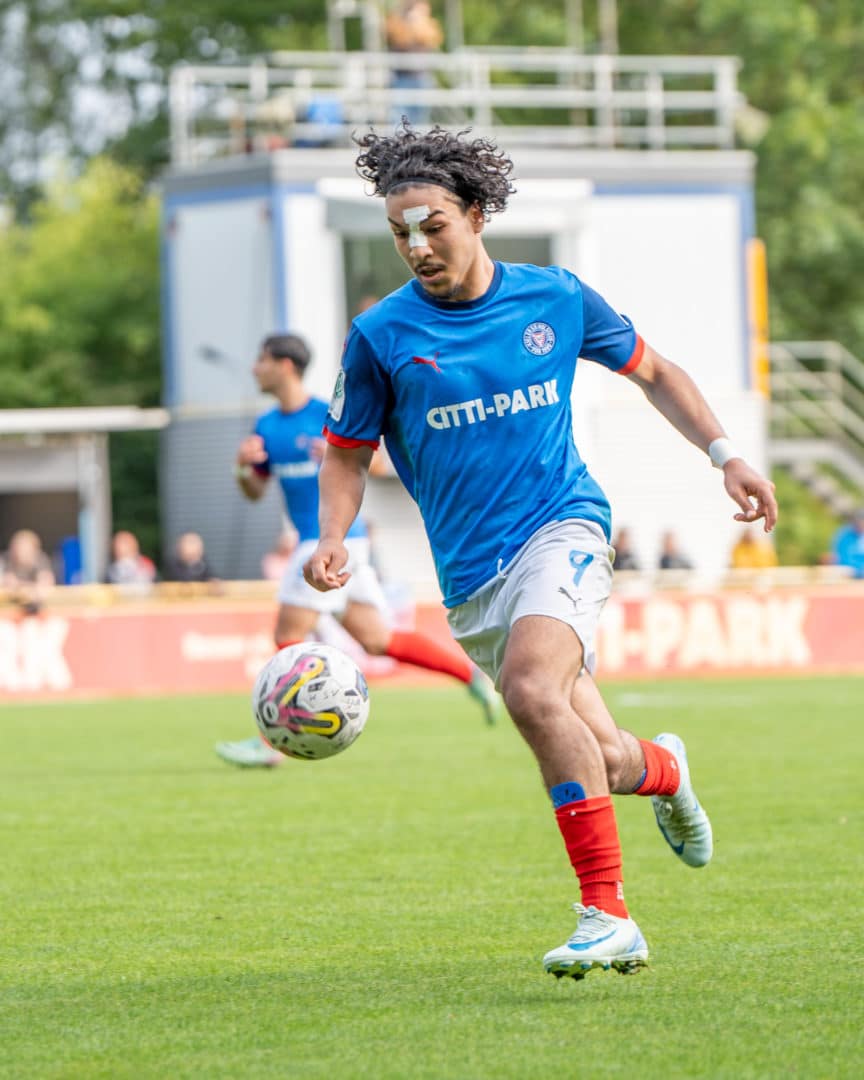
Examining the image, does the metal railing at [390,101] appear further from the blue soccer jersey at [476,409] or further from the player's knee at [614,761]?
the player's knee at [614,761]

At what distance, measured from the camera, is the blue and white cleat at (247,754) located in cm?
1172

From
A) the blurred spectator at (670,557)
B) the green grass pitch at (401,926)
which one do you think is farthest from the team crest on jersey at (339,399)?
the blurred spectator at (670,557)

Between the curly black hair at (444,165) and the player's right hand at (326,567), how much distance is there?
1056 millimetres

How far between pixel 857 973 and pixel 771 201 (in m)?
33.3

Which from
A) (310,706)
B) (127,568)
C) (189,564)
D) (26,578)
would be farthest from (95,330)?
(310,706)

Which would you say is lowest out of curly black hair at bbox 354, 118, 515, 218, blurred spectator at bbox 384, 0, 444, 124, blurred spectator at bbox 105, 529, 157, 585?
blurred spectator at bbox 105, 529, 157, 585

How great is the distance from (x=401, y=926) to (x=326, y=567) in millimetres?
1372

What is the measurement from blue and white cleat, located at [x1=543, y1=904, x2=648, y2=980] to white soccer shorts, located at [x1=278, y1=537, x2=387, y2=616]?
6.05m

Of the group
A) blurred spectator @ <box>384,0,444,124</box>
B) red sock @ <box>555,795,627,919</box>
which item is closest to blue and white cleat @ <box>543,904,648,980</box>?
red sock @ <box>555,795,627,919</box>

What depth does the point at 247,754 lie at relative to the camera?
466 inches

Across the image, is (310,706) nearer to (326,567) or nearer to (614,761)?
(326,567)

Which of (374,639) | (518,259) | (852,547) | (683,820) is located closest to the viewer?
(683,820)

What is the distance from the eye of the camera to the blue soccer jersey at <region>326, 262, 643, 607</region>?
5816mm

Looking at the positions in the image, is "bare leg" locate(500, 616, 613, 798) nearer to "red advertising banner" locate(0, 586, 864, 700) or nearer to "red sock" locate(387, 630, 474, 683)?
"red sock" locate(387, 630, 474, 683)
